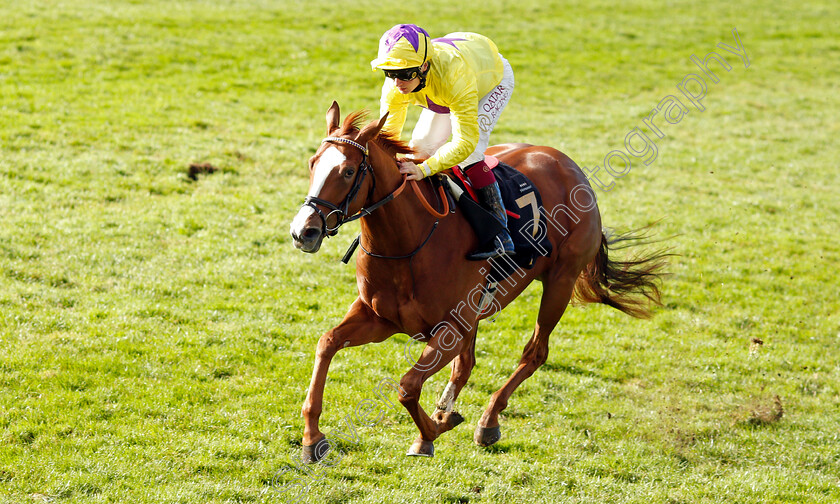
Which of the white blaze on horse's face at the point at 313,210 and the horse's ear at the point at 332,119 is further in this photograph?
the horse's ear at the point at 332,119

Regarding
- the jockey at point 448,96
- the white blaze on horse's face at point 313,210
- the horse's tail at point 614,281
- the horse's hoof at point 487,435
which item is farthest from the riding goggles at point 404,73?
the horse's tail at point 614,281

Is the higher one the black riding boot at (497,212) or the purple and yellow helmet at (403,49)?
the purple and yellow helmet at (403,49)

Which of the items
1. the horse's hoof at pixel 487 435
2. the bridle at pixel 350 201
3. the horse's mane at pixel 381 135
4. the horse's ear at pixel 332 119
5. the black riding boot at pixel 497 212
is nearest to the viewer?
the bridle at pixel 350 201

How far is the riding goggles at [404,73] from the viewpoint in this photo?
5074 millimetres

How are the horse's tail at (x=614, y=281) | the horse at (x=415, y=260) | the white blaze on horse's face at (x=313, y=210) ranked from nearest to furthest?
1. the white blaze on horse's face at (x=313, y=210)
2. the horse at (x=415, y=260)
3. the horse's tail at (x=614, y=281)

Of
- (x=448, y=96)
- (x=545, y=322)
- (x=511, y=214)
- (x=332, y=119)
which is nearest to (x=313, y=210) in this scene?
(x=332, y=119)

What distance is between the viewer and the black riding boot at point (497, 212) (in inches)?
232

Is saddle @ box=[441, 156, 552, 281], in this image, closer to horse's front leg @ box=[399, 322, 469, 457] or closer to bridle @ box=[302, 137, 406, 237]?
horse's front leg @ box=[399, 322, 469, 457]

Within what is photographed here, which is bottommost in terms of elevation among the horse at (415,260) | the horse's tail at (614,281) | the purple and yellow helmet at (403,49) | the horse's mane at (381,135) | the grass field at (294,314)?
the grass field at (294,314)

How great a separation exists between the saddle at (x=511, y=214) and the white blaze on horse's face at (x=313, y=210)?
1328mm

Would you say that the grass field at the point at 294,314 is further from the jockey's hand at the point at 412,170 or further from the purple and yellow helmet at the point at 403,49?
the purple and yellow helmet at the point at 403,49

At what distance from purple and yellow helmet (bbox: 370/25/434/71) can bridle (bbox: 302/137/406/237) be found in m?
0.62

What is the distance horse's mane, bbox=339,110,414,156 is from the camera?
4.93 metres

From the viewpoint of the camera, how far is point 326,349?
552 cm
